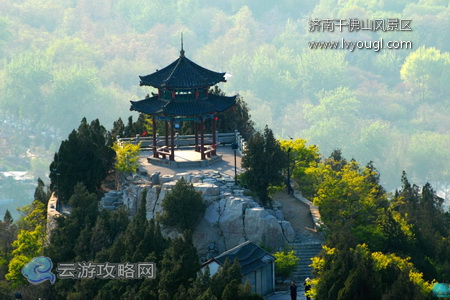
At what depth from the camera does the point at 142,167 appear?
67375 mm

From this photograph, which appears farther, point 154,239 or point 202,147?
point 202,147

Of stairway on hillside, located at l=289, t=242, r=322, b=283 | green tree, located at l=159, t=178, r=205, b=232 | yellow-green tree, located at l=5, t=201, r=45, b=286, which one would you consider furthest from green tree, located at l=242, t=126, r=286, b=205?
yellow-green tree, located at l=5, t=201, r=45, b=286

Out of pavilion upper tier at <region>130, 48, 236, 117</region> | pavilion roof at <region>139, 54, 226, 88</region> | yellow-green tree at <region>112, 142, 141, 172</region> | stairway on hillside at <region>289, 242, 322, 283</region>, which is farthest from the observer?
pavilion roof at <region>139, 54, 226, 88</region>

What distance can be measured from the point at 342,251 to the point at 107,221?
15013 mm

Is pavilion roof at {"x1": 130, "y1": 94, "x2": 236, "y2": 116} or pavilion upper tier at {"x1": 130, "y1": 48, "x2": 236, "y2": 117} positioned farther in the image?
pavilion upper tier at {"x1": 130, "y1": 48, "x2": 236, "y2": 117}

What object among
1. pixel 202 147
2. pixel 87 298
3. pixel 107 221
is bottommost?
pixel 87 298

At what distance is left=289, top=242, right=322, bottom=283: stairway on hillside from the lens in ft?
184

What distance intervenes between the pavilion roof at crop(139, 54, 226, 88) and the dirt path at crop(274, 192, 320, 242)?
26.8 feet

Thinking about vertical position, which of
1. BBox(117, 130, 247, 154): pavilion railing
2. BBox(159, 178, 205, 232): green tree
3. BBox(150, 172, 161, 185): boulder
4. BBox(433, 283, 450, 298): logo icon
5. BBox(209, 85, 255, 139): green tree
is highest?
BBox(209, 85, 255, 139): green tree

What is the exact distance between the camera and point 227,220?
194ft

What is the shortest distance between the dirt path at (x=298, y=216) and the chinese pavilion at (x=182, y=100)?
5790mm

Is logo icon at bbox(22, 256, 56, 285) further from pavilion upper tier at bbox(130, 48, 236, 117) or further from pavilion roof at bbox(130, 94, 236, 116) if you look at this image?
pavilion upper tier at bbox(130, 48, 236, 117)

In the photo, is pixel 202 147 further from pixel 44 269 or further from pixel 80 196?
pixel 44 269

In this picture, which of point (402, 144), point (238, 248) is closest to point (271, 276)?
point (238, 248)
